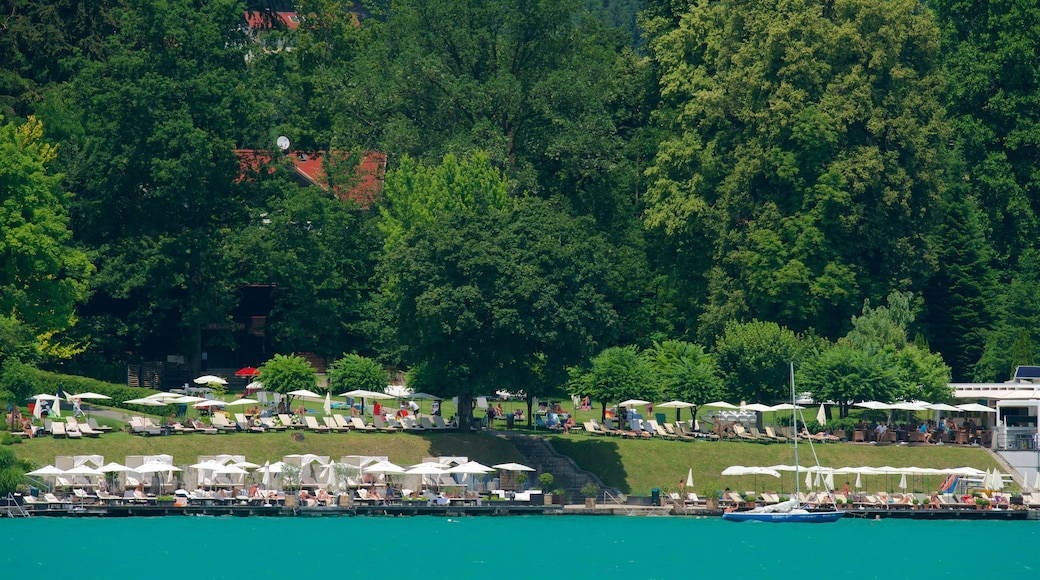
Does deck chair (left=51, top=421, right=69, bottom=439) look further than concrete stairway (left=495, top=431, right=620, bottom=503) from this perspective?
No

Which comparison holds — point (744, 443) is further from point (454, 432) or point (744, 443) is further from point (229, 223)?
point (229, 223)

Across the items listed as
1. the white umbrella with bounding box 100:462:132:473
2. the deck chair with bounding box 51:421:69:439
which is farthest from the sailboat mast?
the deck chair with bounding box 51:421:69:439

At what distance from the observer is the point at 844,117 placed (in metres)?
100

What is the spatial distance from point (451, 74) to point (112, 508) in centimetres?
3759

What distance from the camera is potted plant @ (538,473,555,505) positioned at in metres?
83.9

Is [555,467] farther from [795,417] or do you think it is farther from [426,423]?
[795,417]

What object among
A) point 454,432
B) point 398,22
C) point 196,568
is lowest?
point 196,568

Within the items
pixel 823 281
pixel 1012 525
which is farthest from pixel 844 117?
pixel 1012 525

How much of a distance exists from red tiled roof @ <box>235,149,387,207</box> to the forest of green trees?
59 centimetres

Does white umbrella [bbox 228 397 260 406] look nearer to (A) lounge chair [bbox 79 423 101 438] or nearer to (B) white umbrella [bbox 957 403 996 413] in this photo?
(A) lounge chair [bbox 79 423 101 438]

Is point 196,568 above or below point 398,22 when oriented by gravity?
below

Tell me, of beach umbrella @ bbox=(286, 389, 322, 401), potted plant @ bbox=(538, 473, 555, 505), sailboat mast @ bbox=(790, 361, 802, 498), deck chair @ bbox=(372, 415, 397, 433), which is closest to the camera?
potted plant @ bbox=(538, 473, 555, 505)

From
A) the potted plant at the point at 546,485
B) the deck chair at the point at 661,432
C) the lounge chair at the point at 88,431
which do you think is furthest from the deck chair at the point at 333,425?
the deck chair at the point at 661,432

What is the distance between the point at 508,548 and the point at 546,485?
12.4 metres
